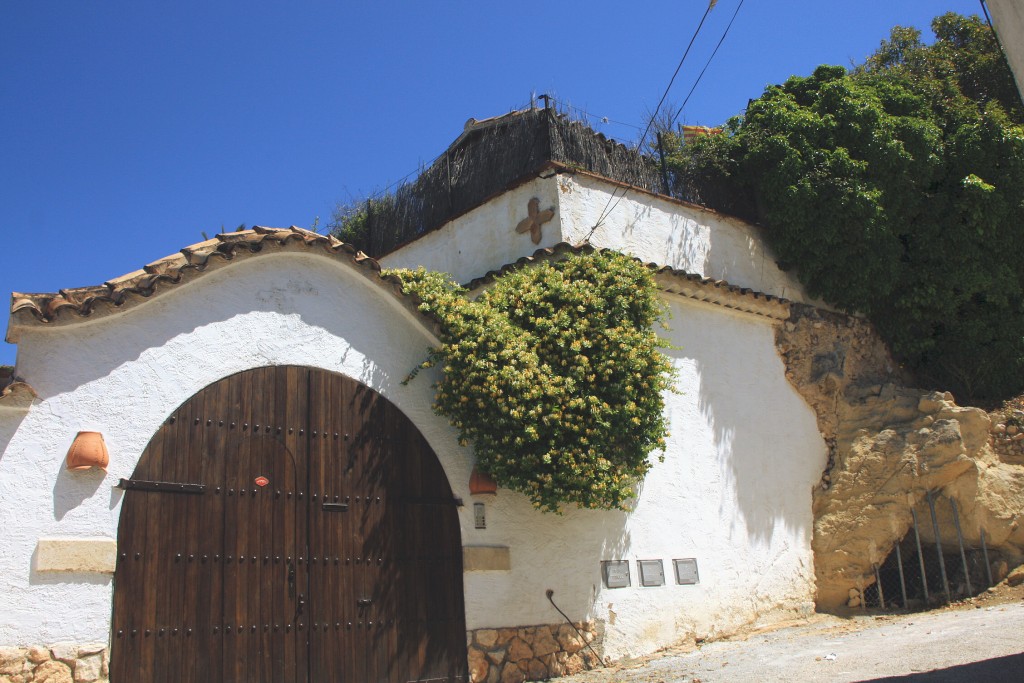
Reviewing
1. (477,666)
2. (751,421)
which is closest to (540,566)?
(477,666)

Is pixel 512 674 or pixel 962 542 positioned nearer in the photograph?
pixel 512 674

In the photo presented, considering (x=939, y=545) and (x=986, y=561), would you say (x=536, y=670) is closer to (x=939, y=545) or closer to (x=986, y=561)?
(x=939, y=545)

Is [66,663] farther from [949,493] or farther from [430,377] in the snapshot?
[949,493]

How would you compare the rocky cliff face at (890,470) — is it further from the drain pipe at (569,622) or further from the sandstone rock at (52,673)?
the sandstone rock at (52,673)

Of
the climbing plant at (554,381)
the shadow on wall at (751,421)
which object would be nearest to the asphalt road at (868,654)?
the shadow on wall at (751,421)

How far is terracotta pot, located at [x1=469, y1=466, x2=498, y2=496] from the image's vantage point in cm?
876

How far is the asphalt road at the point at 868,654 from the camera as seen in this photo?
23.7ft

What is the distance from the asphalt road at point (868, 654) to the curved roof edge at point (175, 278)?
13.4ft

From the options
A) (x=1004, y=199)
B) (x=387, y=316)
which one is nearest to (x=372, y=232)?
(x=387, y=316)

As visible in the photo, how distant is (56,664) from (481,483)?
3.87 metres

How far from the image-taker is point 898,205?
12.6 m

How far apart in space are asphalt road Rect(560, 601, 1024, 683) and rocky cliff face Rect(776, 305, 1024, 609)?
2.91 ft

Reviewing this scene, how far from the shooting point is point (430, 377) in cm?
899

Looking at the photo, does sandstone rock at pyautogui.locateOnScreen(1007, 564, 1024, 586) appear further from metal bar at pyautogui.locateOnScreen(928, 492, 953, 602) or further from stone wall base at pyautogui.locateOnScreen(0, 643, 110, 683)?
stone wall base at pyautogui.locateOnScreen(0, 643, 110, 683)
